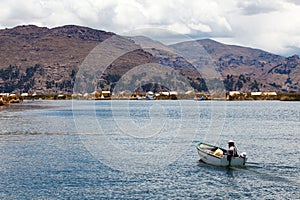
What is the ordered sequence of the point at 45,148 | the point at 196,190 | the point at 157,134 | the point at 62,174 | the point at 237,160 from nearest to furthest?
the point at 196,190, the point at 62,174, the point at 237,160, the point at 45,148, the point at 157,134

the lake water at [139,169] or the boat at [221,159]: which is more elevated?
the boat at [221,159]

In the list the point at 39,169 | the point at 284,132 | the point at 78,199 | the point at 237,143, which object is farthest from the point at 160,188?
the point at 284,132

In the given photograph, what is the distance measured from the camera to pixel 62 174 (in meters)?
52.2

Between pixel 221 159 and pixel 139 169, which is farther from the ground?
pixel 221 159

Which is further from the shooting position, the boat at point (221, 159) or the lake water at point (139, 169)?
the boat at point (221, 159)

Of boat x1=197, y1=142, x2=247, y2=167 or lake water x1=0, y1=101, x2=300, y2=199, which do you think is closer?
lake water x1=0, y1=101, x2=300, y2=199

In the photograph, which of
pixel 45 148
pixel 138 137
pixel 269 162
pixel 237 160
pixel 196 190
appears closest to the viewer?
pixel 196 190

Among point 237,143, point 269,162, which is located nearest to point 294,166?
point 269,162

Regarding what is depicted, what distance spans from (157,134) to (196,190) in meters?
54.2

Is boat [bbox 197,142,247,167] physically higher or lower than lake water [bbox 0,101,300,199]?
higher

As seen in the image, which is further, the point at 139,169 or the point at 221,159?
the point at 221,159

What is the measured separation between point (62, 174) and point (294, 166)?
2744 cm

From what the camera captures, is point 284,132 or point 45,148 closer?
point 45,148

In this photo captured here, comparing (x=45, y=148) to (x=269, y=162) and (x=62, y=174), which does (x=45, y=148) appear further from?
(x=269, y=162)
